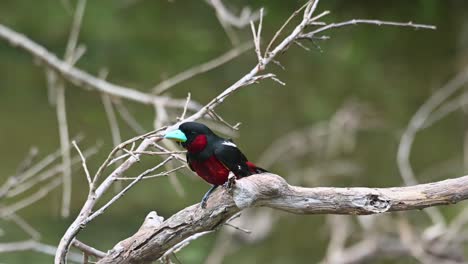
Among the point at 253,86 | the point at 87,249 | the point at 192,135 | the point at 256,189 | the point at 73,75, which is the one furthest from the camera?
the point at 253,86

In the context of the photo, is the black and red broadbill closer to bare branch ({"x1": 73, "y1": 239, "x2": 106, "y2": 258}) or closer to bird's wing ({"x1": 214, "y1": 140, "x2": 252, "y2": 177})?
bird's wing ({"x1": 214, "y1": 140, "x2": 252, "y2": 177})

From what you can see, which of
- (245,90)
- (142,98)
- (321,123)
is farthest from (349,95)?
(142,98)

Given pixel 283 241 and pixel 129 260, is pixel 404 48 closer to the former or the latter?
pixel 283 241

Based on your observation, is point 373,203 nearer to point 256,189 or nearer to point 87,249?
point 256,189

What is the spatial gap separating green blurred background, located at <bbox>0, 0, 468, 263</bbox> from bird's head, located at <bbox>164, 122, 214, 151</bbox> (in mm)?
3137

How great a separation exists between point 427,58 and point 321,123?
0.95 m

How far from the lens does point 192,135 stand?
5.95ft

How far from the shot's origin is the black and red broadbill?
5.87ft

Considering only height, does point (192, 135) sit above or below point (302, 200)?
above

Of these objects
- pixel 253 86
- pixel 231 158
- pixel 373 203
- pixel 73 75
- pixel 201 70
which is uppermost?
pixel 253 86

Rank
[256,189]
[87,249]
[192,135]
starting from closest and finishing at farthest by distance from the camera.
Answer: [256,189] → [87,249] → [192,135]

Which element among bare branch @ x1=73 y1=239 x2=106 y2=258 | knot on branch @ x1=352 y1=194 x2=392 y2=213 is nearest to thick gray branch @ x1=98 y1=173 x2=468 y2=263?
knot on branch @ x1=352 y1=194 x2=392 y2=213

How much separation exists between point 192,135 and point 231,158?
105 mm

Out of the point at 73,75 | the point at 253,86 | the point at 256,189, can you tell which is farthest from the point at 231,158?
the point at 253,86
